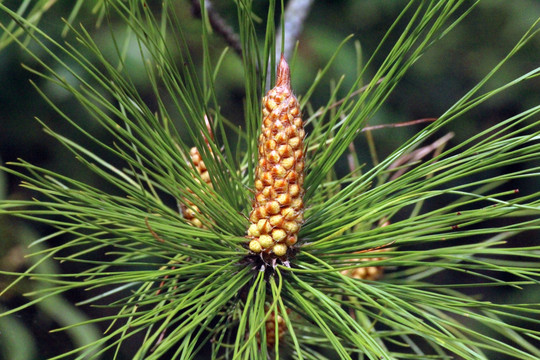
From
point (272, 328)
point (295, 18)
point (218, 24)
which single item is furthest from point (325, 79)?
point (272, 328)

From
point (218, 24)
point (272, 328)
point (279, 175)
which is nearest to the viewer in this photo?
point (279, 175)

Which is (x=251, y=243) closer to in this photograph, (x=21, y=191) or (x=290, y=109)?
(x=290, y=109)

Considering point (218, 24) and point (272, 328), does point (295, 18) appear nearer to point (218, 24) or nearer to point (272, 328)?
point (218, 24)

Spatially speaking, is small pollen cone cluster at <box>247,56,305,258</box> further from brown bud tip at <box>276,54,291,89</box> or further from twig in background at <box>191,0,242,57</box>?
twig in background at <box>191,0,242,57</box>

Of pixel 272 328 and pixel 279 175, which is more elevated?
pixel 279 175

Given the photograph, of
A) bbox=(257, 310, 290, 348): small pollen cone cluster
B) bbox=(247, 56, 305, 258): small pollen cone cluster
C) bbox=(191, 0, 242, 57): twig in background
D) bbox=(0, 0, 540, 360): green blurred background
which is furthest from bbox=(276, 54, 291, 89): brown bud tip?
bbox=(0, 0, 540, 360): green blurred background

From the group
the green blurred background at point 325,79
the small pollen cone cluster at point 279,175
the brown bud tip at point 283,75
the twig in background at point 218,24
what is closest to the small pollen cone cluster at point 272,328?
the small pollen cone cluster at point 279,175

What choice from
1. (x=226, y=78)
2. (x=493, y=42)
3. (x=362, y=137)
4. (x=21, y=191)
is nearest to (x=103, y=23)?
(x=226, y=78)
